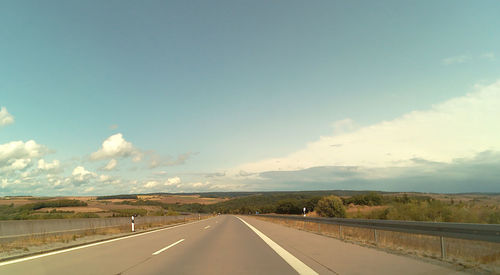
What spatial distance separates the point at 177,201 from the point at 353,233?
114511mm

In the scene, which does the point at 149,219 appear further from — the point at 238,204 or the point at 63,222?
the point at 238,204

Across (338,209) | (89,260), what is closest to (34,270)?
(89,260)

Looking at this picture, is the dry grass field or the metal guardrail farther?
the dry grass field

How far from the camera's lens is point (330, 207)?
4859 centimetres

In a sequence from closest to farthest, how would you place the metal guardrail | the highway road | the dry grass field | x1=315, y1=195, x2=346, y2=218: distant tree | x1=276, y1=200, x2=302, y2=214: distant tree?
the metal guardrail
the highway road
the dry grass field
x1=315, y1=195, x2=346, y2=218: distant tree
x1=276, y1=200, x2=302, y2=214: distant tree

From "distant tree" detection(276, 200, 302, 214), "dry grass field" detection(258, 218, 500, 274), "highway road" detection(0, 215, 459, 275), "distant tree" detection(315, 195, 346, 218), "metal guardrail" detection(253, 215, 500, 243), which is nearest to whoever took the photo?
"metal guardrail" detection(253, 215, 500, 243)

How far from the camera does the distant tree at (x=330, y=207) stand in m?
46.3

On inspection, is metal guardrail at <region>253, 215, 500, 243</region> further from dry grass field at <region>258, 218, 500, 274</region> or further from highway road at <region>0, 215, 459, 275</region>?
highway road at <region>0, 215, 459, 275</region>

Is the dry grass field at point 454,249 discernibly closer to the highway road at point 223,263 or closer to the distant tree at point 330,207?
the highway road at point 223,263

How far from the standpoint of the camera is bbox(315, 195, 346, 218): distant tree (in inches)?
1825

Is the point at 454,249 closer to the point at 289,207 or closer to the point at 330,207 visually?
the point at 330,207

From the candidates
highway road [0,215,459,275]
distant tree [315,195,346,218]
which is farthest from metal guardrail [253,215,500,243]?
distant tree [315,195,346,218]

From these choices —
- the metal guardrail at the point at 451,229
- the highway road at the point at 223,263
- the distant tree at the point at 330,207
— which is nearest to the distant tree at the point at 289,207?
the distant tree at the point at 330,207

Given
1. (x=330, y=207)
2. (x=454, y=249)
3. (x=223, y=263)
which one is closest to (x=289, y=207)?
(x=330, y=207)
